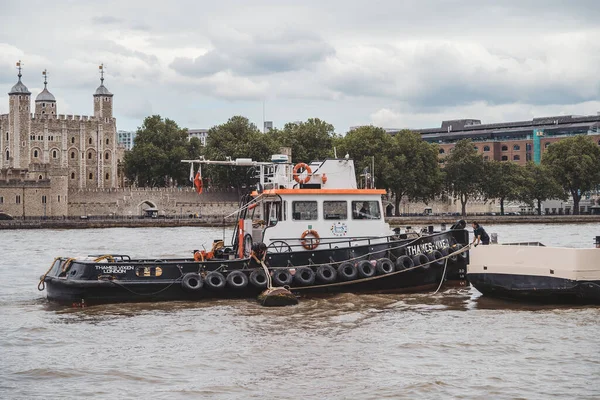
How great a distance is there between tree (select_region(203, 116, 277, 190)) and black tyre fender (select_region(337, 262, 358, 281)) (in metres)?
79.1

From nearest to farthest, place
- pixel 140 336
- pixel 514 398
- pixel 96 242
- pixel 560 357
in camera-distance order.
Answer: pixel 514 398, pixel 560 357, pixel 140 336, pixel 96 242

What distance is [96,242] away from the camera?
65.6 metres

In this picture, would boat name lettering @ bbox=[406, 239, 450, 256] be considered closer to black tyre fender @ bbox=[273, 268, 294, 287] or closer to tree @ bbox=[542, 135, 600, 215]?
black tyre fender @ bbox=[273, 268, 294, 287]

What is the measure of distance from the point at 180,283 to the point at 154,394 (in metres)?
9.52

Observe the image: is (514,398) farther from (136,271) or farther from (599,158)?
(599,158)

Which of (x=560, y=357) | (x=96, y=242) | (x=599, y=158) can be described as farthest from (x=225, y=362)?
(x=599, y=158)

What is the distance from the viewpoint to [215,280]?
26.1m

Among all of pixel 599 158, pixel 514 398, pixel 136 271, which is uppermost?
pixel 599 158

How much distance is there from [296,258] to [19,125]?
10814 cm

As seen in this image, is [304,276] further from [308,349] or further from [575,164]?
[575,164]

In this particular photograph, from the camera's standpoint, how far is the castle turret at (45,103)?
5512 inches

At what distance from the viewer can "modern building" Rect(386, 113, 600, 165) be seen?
144m

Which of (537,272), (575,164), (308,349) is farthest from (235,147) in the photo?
(308,349)

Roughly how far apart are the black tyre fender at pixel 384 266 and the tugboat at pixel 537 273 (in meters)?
2.31
